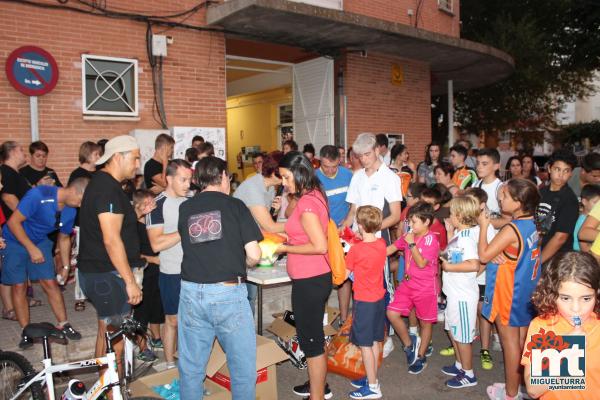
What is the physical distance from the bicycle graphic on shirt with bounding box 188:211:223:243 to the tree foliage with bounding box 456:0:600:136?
1618 cm

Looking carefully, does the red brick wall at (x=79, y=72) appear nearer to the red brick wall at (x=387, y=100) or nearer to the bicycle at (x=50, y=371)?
the red brick wall at (x=387, y=100)

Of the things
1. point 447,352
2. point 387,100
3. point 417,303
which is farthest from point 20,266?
point 387,100

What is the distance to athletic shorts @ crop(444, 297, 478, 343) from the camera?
4555 millimetres

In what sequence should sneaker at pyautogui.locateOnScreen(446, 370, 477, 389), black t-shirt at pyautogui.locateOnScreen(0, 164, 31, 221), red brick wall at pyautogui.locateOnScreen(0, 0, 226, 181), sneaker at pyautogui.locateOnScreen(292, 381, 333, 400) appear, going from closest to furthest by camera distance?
sneaker at pyautogui.locateOnScreen(292, 381, 333, 400) < sneaker at pyautogui.locateOnScreen(446, 370, 477, 389) < black t-shirt at pyautogui.locateOnScreen(0, 164, 31, 221) < red brick wall at pyautogui.locateOnScreen(0, 0, 226, 181)

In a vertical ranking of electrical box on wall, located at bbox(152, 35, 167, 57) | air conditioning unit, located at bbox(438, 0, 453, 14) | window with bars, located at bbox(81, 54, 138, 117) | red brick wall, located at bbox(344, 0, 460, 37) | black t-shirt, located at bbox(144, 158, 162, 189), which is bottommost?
black t-shirt, located at bbox(144, 158, 162, 189)

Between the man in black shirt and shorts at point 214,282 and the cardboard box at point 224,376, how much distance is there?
0.79 m

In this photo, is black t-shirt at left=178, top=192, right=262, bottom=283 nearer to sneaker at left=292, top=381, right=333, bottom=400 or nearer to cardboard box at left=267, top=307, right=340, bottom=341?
sneaker at left=292, top=381, right=333, bottom=400

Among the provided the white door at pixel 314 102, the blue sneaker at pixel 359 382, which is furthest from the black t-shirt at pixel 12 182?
the white door at pixel 314 102

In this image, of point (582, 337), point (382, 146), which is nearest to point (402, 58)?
point (382, 146)

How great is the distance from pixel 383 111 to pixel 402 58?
161cm

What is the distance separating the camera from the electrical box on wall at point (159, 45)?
9.18 metres

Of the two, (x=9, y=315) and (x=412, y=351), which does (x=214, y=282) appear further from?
(x=9, y=315)

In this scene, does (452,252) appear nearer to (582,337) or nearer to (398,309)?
(398,309)

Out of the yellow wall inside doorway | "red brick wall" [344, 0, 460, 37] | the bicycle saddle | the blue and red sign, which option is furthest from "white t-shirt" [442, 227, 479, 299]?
the yellow wall inside doorway
